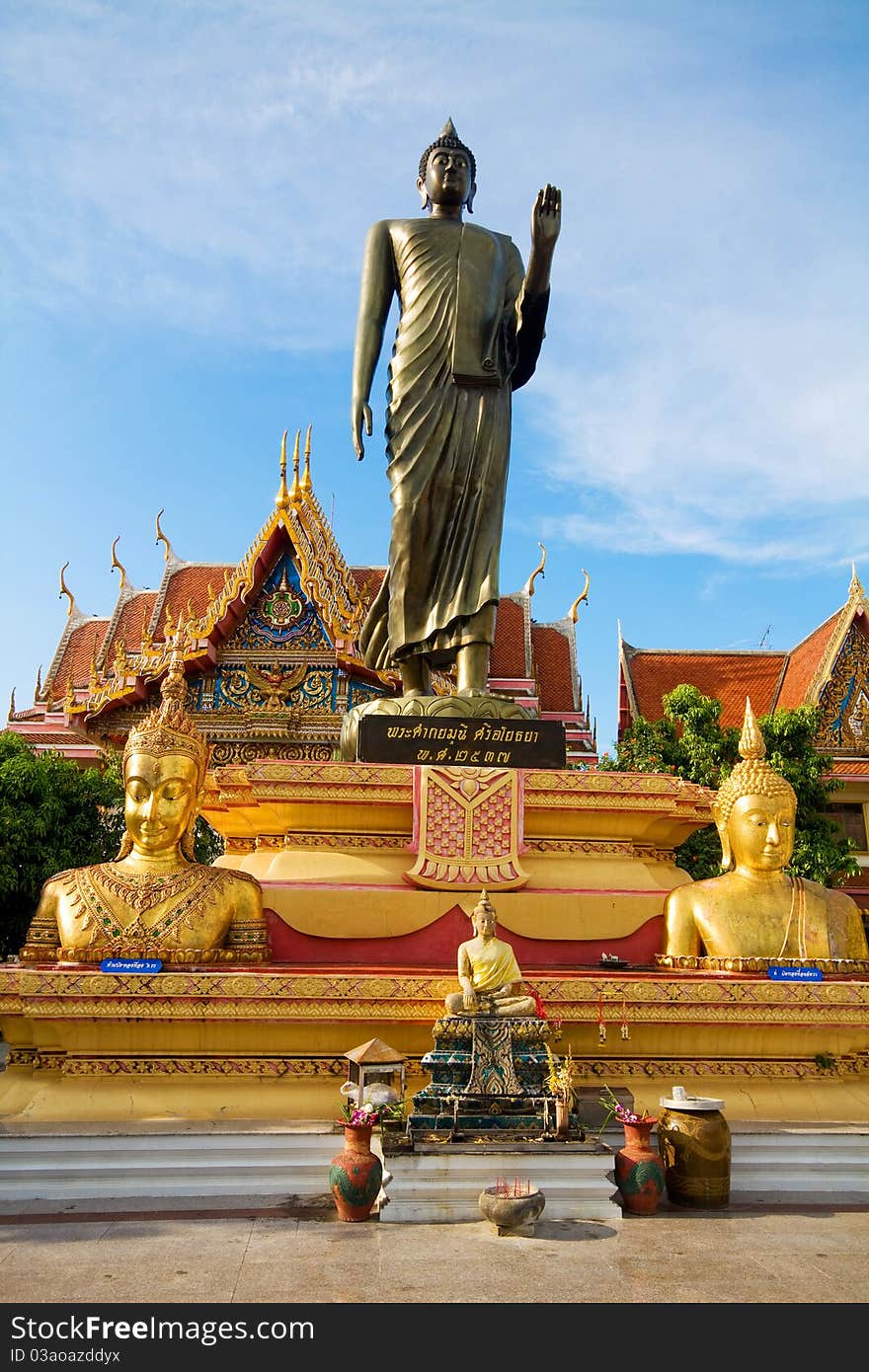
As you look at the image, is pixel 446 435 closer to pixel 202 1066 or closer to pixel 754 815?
pixel 754 815

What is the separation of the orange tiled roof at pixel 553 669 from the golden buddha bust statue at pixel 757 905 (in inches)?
579

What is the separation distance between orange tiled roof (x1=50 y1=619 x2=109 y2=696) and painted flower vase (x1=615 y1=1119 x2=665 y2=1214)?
1788cm

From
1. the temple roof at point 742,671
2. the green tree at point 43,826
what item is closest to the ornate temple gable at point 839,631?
the temple roof at point 742,671

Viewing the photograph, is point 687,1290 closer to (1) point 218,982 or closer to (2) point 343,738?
(1) point 218,982

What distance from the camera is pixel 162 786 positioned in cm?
568

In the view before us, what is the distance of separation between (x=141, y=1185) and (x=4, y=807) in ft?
35.5

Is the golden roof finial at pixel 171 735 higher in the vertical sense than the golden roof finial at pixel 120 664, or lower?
lower

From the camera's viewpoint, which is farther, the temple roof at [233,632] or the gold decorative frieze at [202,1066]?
the temple roof at [233,632]

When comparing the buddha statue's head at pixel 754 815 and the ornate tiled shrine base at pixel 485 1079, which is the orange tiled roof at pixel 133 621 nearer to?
the buddha statue's head at pixel 754 815

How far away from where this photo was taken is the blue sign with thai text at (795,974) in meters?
5.37

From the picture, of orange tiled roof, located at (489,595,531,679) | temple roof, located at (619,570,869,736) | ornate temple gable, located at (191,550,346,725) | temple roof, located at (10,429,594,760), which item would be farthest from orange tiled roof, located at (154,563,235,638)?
temple roof, located at (619,570,869,736)

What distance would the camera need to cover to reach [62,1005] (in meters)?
4.93

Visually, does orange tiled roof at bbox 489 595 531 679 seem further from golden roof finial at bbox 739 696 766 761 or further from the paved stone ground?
the paved stone ground
